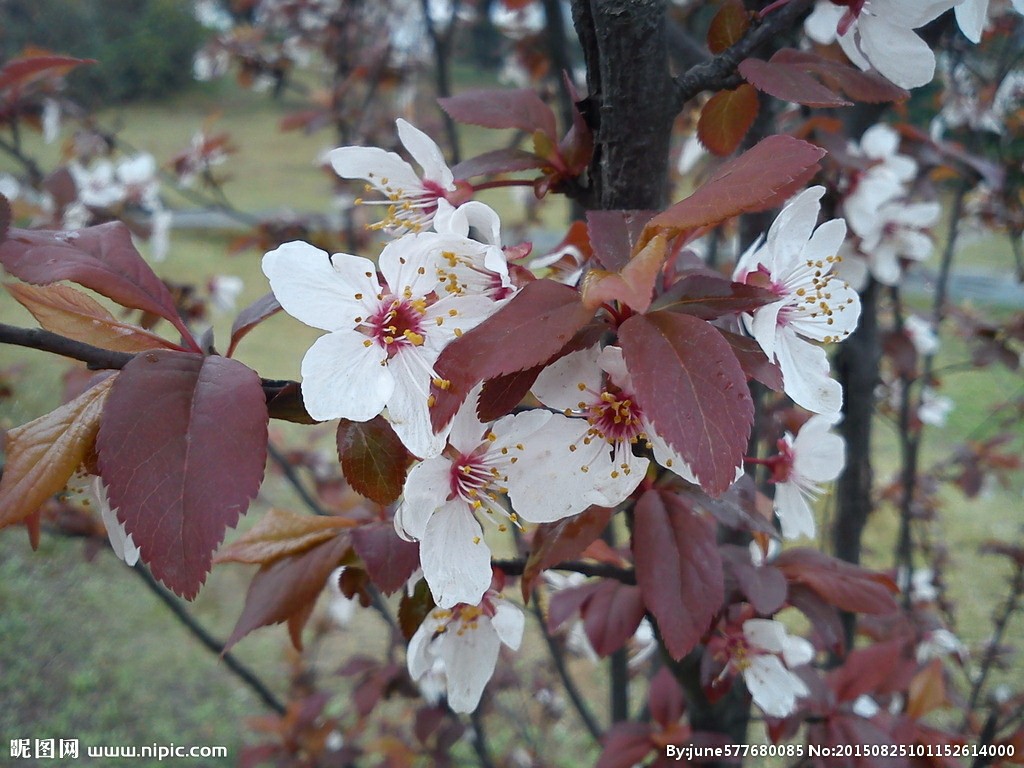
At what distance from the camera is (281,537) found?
0.67 metres

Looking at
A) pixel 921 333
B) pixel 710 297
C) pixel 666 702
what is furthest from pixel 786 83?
pixel 921 333

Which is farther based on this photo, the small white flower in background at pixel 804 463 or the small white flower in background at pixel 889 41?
the small white flower in background at pixel 804 463

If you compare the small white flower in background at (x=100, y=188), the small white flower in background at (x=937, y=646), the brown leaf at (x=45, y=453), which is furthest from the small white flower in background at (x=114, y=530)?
the small white flower in background at (x=937, y=646)

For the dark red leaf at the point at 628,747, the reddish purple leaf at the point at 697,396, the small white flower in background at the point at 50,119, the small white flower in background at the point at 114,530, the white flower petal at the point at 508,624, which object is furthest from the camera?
the small white flower in background at the point at 50,119

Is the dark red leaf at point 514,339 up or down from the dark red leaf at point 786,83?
down

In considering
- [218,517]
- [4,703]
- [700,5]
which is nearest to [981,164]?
[700,5]

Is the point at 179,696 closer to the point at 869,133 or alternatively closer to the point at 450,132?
the point at 450,132

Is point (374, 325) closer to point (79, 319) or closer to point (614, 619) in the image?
point (79, 319)

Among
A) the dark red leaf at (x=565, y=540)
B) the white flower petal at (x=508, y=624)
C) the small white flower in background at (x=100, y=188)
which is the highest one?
the dark red leaf at (x=565, y=540)

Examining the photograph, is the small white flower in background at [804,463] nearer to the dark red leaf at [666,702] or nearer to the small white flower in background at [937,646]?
the dark red leaf at [666,702]

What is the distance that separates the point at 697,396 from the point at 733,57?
0.28m

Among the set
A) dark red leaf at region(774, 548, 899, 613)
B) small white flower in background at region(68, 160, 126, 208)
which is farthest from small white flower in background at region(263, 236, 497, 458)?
small white flower in background at region(68, 160, 126, 208)

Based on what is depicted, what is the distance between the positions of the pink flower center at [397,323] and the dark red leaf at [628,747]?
672 millimetres

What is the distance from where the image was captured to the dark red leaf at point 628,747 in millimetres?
897
